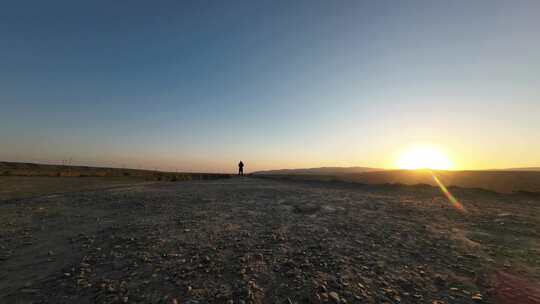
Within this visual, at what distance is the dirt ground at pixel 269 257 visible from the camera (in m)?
4.12

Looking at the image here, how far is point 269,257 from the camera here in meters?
5.72

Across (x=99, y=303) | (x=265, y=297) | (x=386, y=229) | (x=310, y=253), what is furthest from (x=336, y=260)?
(x=99, y=303)

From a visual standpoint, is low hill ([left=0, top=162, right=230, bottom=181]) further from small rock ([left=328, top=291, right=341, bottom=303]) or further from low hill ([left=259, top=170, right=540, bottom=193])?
small rock ([left=328, top=291, right=341, bottom=303])

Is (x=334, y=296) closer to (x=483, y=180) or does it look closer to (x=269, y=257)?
(x=269, y=257)

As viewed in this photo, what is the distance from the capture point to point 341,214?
10625mm

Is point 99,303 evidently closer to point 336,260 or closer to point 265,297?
point 265,297

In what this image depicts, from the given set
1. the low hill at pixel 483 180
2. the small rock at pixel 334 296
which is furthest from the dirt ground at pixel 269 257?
the low hill at pixel 483 180

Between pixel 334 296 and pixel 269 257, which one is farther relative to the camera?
pixel 269 257

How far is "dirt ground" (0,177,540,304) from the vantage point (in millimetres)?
4117

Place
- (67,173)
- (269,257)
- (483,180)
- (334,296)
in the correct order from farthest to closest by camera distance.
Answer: (67,173)
(483,180)
(269,257)
(334,296)

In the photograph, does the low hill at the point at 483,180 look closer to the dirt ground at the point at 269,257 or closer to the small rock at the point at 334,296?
the dirt ground at the point at 269,257

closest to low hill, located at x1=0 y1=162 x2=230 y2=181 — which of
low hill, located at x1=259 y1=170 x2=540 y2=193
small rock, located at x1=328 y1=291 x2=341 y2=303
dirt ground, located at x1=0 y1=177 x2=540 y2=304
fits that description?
dirt ground, located at x1=0 y1=177 x2=540 y2=304

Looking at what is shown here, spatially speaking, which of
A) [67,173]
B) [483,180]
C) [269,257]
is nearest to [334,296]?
[269,257]

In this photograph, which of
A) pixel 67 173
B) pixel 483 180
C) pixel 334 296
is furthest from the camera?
pixel 67 173
